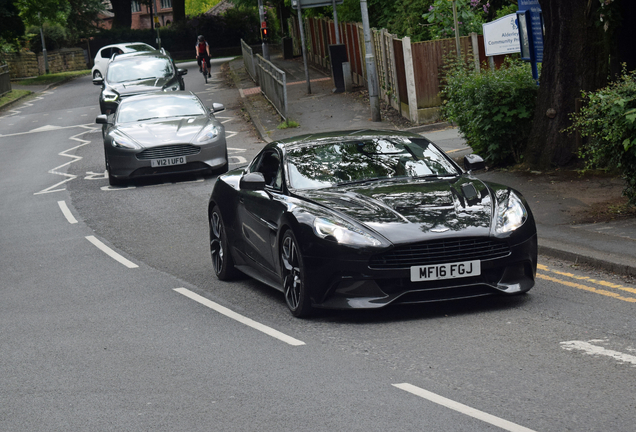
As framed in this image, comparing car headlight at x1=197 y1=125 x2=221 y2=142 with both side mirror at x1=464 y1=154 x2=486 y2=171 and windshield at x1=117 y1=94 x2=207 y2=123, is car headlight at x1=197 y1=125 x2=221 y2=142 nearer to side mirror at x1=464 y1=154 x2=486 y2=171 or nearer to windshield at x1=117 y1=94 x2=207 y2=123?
windshield at x1=117 y1=94 x2=207 y2=123

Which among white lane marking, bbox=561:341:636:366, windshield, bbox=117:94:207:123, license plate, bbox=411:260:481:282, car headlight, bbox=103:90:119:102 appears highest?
car headlight, bbox=103:90:119:102

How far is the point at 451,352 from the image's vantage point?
6.26 metres

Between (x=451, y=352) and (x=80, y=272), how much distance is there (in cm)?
573

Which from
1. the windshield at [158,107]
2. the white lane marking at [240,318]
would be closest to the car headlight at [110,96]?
the windshield at [158,107]

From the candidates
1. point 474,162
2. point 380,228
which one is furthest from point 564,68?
point 380,228

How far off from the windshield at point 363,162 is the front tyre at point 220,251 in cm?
137

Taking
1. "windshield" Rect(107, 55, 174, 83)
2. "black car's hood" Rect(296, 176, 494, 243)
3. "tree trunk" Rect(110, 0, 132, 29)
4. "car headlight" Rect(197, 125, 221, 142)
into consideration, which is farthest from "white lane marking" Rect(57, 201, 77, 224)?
"tree trunk" Rect(110, 0, 132, 29)

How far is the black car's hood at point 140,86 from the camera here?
Answer: 2662 cm

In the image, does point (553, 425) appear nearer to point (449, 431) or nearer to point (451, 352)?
point (449, 431)

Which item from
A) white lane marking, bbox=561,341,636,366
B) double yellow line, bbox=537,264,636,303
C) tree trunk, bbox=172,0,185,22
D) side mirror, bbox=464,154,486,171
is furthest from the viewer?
tree trunk, bbox=172,0,185,22

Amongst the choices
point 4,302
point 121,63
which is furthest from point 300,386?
point 121,63

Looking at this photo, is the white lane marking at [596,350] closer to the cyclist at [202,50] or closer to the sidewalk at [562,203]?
the sidewalk at [562,203]

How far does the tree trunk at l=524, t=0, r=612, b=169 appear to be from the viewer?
43.9 ft

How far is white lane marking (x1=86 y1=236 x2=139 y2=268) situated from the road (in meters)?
0.10
